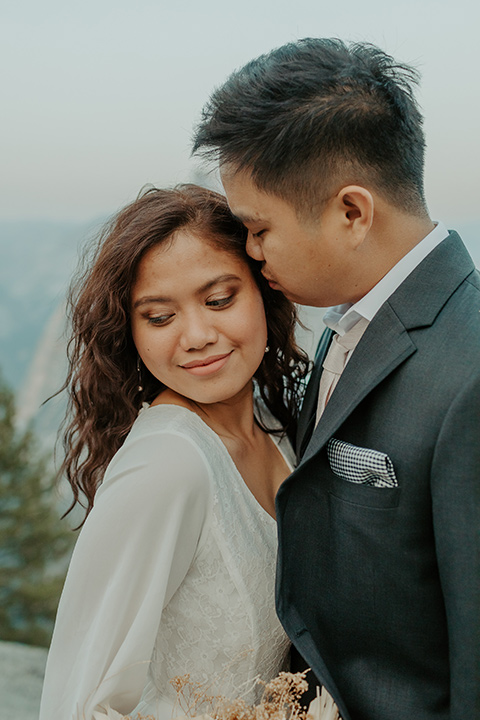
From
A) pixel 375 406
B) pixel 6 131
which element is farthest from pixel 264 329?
pixel 6 131

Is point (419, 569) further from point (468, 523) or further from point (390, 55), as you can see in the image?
point (390, 55)

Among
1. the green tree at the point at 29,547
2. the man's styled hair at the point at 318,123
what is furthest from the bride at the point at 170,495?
the green tree at the point at 29,547

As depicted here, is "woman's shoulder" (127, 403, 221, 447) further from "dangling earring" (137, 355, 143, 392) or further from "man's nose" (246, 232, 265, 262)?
"man's nose" (246, 232, 265, 262)

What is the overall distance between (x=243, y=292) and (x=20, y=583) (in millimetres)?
2531

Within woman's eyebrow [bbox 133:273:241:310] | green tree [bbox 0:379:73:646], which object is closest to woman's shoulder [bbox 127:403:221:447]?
woman's eyebrow [bbox 133:273:241:310]

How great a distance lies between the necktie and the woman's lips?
22cm

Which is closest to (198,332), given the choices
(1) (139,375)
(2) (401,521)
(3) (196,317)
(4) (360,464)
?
(3) (196,317)

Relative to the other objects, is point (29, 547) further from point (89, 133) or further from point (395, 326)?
point (395, 326)

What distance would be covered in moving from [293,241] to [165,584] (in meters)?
0.67

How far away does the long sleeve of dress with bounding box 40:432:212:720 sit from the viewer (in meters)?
1.32

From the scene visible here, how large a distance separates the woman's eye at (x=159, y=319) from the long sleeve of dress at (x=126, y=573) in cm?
26

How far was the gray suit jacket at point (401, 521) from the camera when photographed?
Result: 1128 mm

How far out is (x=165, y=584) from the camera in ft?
4.34

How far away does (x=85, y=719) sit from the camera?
1322 millimetres
